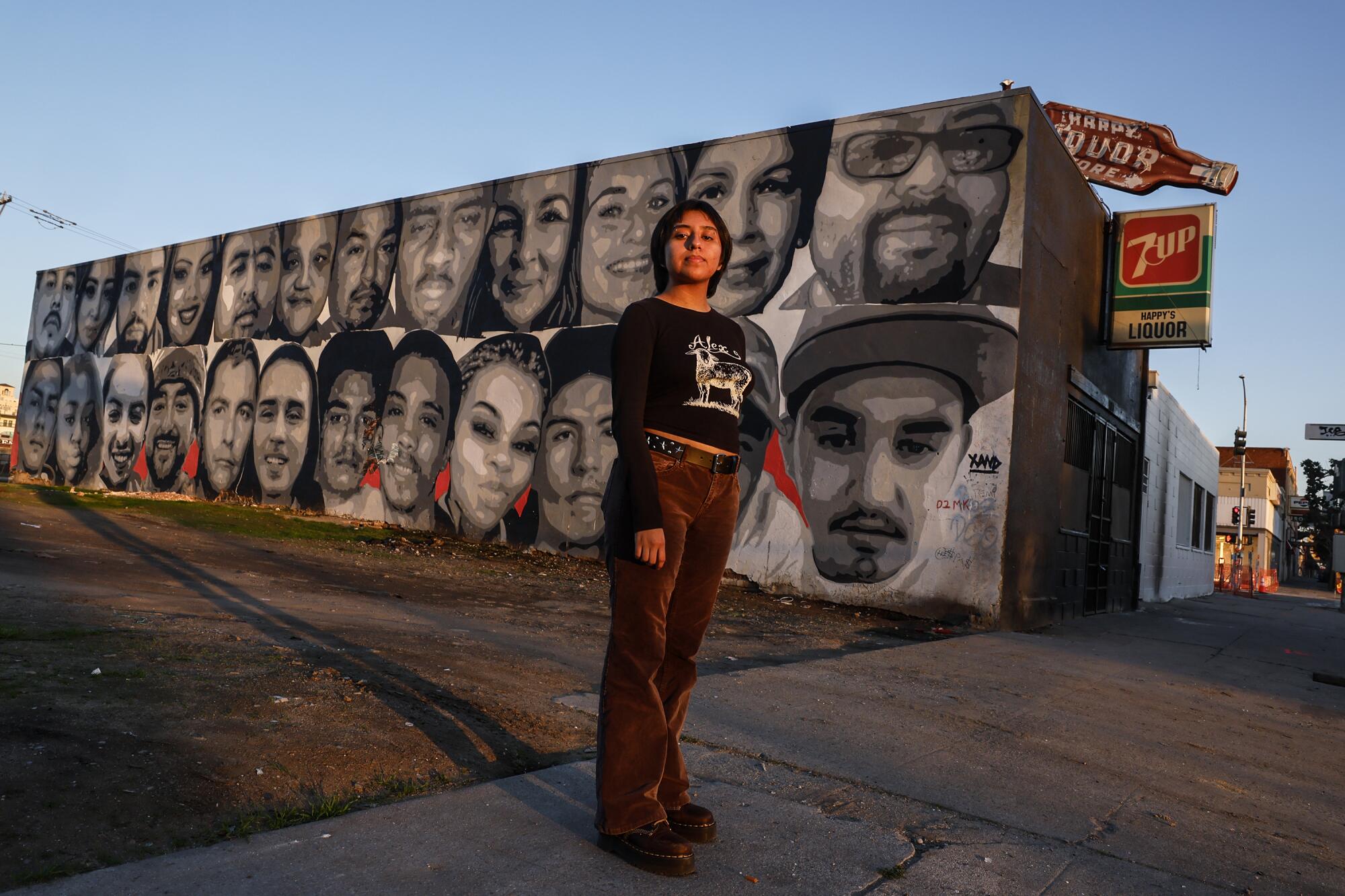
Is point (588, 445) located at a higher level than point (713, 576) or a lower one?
higher

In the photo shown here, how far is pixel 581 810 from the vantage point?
283 cm

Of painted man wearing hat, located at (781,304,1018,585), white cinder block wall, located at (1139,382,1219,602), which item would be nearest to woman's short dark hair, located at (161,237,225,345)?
painted man wearing hat, located at (781,304,1018,585)

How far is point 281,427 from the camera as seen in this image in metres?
18.2

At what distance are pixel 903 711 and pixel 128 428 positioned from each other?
2174 centimetres

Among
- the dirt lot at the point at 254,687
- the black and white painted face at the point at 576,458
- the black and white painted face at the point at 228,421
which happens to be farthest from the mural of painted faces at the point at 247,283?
the dirt lot at the point at 254,687

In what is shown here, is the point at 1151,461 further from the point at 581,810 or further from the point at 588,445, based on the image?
the point at 581,810

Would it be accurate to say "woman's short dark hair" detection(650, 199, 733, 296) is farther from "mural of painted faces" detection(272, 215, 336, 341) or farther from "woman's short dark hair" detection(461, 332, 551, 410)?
"mural of painted faces" detection(272, 215, 336, 341)

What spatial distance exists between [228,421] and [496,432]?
7.54 meters

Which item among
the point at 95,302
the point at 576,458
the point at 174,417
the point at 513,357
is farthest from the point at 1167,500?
the point at 95,302

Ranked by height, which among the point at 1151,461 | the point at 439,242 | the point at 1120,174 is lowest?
the point at 1151,461

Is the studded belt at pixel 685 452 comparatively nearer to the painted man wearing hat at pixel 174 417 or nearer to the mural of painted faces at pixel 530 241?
the mural of painted faces at pixel 530 241

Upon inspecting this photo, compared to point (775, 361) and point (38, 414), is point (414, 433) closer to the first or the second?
point (775, 361)

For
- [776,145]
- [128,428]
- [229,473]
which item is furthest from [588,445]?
[128,428]

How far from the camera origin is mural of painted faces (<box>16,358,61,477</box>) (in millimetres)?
24078
